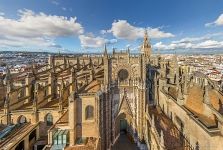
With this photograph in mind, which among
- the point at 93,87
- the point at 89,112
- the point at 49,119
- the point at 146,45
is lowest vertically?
the point at 49,119

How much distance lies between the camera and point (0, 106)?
3697 centimetres

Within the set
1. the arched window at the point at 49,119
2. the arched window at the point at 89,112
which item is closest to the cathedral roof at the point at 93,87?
the arched window at the point at 89,112

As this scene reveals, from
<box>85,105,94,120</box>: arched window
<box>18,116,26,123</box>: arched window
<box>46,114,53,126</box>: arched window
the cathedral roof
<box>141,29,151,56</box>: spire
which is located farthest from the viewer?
<box>141,29,151,56</box>: spire

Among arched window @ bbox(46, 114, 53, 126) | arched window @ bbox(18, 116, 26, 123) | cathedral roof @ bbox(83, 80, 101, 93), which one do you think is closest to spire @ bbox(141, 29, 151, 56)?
cathedral roof @ bbox(83, 80, 101, 93)

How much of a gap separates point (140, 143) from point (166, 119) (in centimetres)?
608

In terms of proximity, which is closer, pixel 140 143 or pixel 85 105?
pixel 85 105

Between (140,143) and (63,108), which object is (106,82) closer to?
(63,108)

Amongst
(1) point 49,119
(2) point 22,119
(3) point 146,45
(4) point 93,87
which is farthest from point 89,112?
(3) point 146,45

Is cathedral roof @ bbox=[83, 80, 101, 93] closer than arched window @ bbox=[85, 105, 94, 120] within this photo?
No

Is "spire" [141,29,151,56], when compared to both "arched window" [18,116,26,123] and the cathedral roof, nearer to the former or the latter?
the cathedral roof

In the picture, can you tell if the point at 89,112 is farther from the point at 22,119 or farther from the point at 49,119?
the point at 22,119

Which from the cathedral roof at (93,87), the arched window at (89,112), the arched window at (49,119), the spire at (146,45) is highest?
the spire at (146,45)

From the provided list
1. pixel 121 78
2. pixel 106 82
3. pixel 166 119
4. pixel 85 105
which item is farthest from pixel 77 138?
pixel 166 119

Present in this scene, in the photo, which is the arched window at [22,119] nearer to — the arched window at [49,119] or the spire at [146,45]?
the arched window at [49,119]
